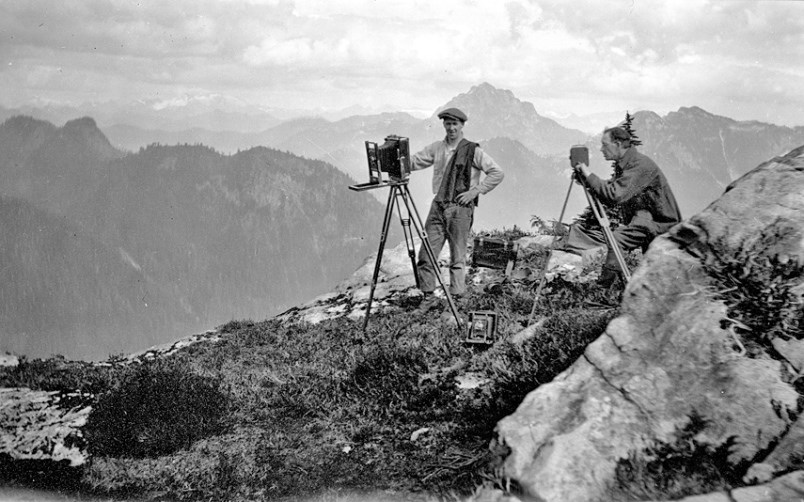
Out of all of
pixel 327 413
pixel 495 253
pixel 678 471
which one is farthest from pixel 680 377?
pixel 495 253

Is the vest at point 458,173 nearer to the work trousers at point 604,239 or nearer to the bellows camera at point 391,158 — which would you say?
the bellows camera at point 391,158

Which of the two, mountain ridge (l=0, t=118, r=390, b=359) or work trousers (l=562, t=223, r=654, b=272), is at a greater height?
work trousers (l=562, t=223, r=654, b=272)

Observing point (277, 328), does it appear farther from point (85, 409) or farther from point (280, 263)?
point (280, 263)

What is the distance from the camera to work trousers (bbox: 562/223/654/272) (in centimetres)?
775

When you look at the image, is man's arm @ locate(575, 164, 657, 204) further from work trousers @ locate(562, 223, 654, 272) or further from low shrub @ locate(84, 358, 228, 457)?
low shrub @ locate(84, 358, 228, 457)

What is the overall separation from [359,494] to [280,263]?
174 meters

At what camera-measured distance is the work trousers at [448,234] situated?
8.76 m

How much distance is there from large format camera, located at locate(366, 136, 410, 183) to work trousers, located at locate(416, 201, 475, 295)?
1.27 metres

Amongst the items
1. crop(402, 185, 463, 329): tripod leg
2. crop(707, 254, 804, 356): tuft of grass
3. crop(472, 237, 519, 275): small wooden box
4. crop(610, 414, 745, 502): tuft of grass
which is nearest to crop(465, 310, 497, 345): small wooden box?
crop(402, 185, 463, 329): tripod leg

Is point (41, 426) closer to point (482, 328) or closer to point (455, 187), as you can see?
point (482, 328)

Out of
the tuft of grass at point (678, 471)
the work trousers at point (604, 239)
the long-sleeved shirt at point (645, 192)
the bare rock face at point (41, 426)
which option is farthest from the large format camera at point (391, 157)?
the tuft of grass at point (678, 471)

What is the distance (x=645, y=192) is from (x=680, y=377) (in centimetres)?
460

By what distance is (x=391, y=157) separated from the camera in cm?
766

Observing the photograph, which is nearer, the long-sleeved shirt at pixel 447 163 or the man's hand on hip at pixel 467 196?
the man's hand on hip at pixel 467 196
